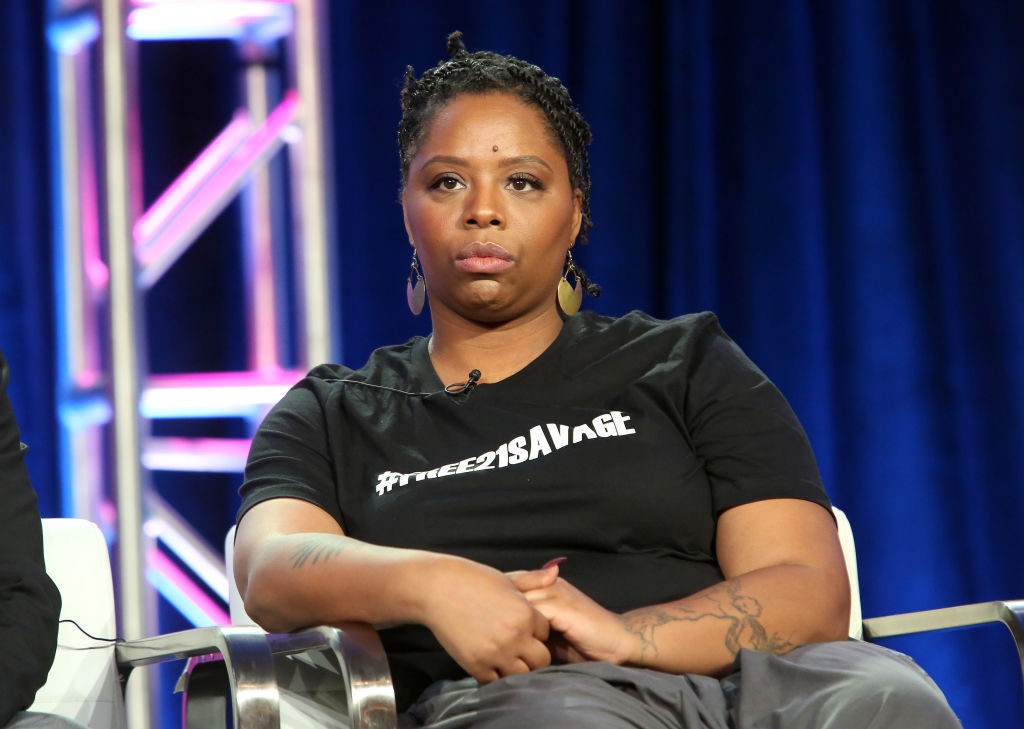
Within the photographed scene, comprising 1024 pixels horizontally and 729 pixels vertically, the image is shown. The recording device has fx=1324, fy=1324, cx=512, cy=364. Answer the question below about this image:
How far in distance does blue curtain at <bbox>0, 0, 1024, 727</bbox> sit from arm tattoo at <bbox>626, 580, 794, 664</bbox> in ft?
5.72

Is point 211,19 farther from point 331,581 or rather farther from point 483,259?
point 331,581

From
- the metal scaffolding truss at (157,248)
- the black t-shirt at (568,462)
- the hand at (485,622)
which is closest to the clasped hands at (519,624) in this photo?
the hand at (485,622)

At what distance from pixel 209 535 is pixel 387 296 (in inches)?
29.1

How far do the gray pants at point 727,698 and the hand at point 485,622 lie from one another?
0.08 feet

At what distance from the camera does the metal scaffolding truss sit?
279 centimetres

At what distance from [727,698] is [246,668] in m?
0.52

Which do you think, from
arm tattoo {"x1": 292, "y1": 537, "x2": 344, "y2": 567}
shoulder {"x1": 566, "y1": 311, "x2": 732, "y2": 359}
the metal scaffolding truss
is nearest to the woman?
arm tattoo {"x1": 292, "y1": 537, "x2": 344, "y2": 567}

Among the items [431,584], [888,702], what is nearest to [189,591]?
[431,584]

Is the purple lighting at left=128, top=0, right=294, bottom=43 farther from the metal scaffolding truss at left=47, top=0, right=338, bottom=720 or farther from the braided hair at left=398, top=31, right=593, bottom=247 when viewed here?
the braided hair at left=398, top=31, right=593, bottom=247

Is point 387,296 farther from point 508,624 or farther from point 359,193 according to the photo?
point 508,624

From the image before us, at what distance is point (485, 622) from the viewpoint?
1.39m

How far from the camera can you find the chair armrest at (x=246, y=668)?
4.49ft

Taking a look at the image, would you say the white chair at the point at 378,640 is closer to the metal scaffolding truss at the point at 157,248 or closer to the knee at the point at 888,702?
the knee at the point at 888,702

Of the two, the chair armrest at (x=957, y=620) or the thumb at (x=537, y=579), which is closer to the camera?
the thumb at (x=537, y=579)
